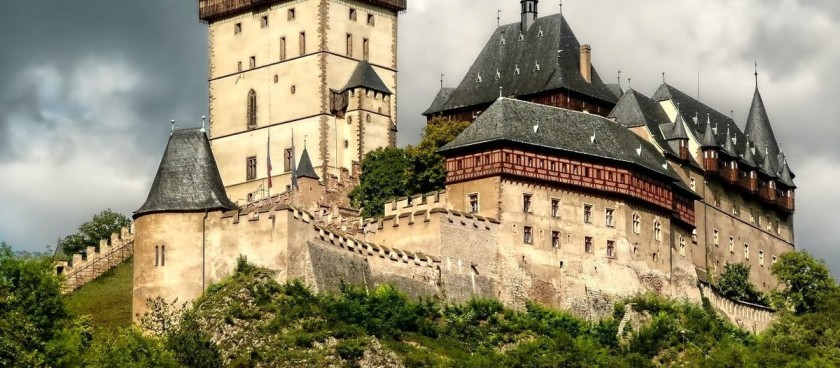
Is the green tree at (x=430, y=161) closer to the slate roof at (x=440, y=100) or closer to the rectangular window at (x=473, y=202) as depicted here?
the slate roof at (x=440, y=100)

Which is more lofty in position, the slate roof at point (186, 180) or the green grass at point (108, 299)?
the slate roof at point (186, 180)

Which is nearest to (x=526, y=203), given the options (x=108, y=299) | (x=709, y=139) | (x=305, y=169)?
(x=305, y=169)

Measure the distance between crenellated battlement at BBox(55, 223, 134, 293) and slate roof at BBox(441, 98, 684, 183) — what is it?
1783 centimetres

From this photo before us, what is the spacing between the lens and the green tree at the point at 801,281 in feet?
349

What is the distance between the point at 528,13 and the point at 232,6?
15.7 metres

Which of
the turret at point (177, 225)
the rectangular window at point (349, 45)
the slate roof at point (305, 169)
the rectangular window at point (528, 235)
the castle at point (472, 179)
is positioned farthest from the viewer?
the rectangular window at point (349, 45)

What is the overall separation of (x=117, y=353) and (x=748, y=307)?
37.6 meters

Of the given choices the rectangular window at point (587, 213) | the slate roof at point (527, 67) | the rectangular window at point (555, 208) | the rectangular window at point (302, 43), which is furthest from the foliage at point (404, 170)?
the rectangular window at point (587, 213)

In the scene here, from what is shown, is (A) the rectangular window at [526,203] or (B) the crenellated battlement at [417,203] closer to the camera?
(A) the rectangular window at [526,203]

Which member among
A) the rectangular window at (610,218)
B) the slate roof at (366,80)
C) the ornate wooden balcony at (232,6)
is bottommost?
the rectangular window at (610,218)

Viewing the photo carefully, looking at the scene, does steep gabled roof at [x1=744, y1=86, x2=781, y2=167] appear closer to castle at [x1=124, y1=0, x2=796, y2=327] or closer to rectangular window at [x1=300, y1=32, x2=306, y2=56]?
castle at [x1=124, y1=0, x2=796, y2=327]

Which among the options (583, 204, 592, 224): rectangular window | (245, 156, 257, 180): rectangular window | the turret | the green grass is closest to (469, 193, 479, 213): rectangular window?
(583, 204, 592, 224): rectangular window

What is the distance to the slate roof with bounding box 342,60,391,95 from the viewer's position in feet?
384

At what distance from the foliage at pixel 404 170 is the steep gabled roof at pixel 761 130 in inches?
889
